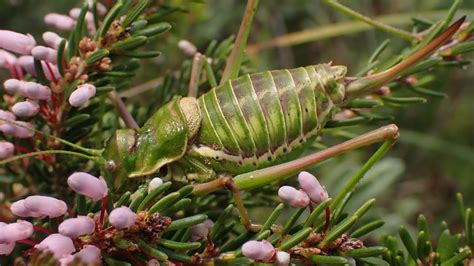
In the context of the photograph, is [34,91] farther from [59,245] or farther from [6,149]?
[59,245]

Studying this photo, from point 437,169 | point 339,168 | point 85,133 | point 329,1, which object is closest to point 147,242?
point 85,133

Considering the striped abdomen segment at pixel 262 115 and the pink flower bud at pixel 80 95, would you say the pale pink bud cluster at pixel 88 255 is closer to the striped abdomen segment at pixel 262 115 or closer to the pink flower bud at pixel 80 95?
the pink flower bud at pixel 80 95

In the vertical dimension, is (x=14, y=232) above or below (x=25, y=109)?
below

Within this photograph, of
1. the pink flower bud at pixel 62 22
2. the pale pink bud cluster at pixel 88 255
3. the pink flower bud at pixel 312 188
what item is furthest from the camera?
the pink flower bud at pixel 62 22

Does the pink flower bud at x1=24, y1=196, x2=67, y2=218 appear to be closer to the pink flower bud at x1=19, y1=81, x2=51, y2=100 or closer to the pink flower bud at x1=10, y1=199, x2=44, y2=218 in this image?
the pink flower bud at x1=10, y1=199, x2=44, y2=218

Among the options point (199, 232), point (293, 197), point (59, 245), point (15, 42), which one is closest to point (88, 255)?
point (59, 245)

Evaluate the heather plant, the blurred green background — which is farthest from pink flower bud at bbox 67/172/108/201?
the blurred green background

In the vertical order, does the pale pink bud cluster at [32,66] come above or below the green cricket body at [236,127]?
above

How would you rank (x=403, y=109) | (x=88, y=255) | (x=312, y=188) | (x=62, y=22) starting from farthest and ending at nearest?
1. (x=403, y=109)
2. (x=62, y=22)
3. (x=312, y=188)
4. (x=88, y=255)

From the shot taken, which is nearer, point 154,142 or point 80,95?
point 80,95

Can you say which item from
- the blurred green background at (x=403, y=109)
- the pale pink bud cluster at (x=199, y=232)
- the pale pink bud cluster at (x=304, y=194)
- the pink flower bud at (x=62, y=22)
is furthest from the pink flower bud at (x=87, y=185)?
the blurred green background at (x=403, y=109)
